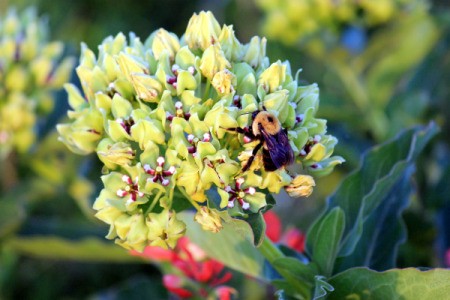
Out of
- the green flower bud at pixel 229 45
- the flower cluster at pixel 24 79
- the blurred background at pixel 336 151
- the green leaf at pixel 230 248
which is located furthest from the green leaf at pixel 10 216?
the green flower bud at pixel 229 45

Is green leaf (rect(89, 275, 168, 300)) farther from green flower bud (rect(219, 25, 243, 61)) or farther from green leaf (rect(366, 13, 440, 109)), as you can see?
green leaf (rect(366, 13, 440, 109))

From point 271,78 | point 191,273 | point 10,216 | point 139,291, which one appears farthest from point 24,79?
point 271,78

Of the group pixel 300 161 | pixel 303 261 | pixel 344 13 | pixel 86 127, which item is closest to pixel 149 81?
pixel 86 127

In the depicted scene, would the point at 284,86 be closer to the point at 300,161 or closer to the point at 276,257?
the point at 300,161

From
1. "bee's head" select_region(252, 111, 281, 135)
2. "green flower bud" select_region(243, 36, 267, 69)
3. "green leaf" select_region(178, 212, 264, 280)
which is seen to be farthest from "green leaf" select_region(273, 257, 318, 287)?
"green flower bud" select_region(243, 36, 267, 69)

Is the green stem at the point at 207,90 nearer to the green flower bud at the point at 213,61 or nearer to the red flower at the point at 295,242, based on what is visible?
the green flower bud at the point at 213,61
